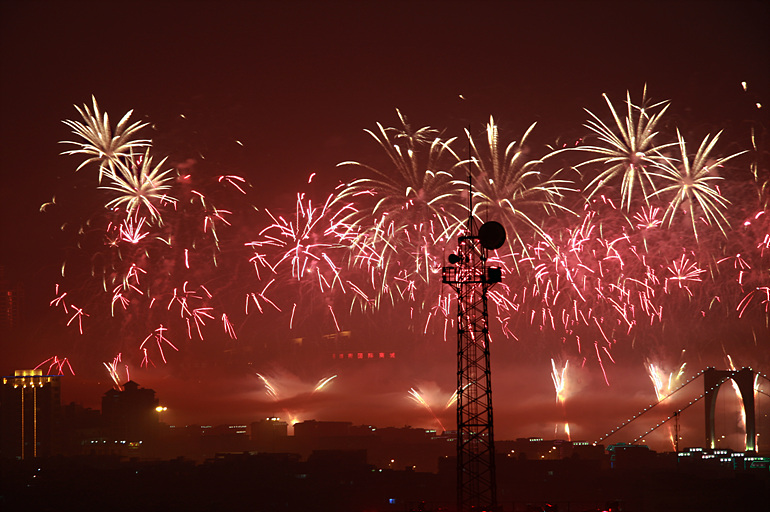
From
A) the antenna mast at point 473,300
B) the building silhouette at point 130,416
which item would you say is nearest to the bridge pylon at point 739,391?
the building silhouette at point 130,416

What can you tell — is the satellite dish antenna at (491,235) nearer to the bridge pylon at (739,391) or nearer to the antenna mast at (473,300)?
the antenna mast at (473,300)

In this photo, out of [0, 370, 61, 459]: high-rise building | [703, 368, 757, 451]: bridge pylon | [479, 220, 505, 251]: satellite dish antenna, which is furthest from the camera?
[703, 368, 757, 451]: bridge pylon

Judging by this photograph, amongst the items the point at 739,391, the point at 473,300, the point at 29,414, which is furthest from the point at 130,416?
the point at 473,300

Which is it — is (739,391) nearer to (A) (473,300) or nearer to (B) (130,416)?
(B) (130,416)

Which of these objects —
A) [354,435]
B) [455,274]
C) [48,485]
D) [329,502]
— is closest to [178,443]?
[354,435]

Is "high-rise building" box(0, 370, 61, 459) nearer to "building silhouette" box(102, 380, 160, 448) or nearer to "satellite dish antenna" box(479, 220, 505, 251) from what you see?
Answer: "building silhouette" box(102, 380, 160, 448)

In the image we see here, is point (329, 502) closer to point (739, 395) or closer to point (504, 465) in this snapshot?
point (504, 465)

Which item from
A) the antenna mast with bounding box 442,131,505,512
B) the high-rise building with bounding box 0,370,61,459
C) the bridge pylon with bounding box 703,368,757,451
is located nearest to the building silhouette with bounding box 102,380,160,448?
the high-rise building with bounding box 0,370,61,459
